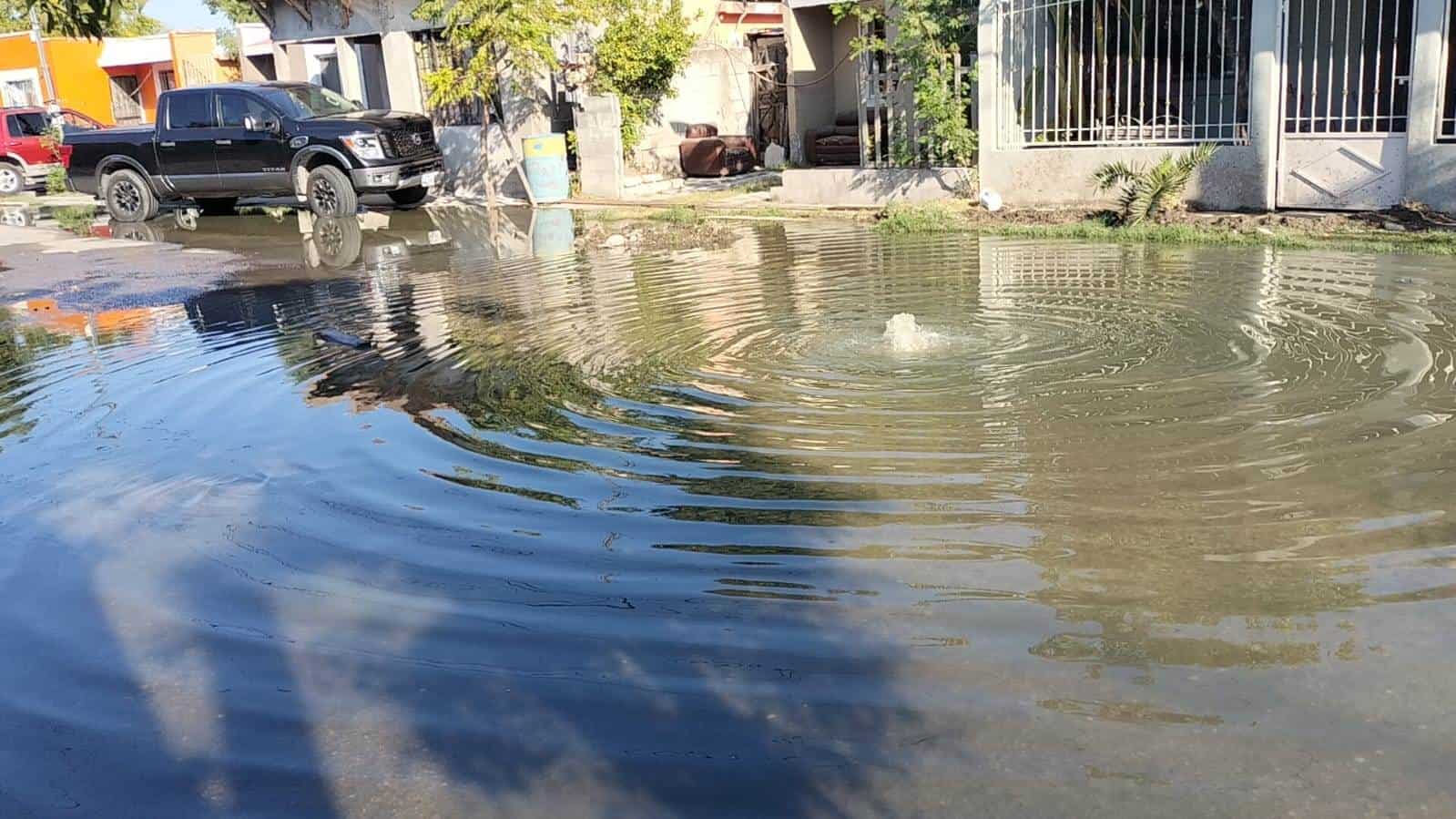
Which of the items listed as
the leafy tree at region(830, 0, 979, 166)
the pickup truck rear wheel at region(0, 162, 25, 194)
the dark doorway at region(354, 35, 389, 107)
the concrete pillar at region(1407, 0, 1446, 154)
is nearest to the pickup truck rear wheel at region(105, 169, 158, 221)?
the dark doorway at region(354, 35, 389, 107)

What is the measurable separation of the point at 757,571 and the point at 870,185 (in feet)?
44.7

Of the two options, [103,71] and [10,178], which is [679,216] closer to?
[10,178]

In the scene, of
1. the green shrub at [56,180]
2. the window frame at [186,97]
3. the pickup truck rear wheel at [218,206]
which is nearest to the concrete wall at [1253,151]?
the window frame at [186,97]

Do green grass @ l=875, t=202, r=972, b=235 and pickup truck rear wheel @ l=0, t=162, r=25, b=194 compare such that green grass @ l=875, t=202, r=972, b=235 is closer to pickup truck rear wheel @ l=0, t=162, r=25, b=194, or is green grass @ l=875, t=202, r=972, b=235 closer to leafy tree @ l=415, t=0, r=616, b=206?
leafy tree @ l=415, t=0, r=616, b=206

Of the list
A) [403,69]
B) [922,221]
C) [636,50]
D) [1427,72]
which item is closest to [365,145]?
[636,50]

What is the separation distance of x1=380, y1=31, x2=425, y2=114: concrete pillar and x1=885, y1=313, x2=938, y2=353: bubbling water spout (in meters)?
18.7

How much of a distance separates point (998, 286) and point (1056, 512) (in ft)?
18.2

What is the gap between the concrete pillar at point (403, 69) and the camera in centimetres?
2492

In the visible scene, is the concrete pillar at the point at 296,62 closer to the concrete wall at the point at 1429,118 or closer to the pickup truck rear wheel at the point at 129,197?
the pickup truck rear wheel at the point at 129,197

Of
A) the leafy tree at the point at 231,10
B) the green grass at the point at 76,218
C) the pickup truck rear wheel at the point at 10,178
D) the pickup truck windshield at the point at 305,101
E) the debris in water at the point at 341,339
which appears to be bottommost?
the debris in water at the point at 341,339

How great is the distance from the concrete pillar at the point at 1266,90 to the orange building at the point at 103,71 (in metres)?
33.8

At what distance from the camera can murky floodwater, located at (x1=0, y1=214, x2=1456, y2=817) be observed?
11.3 feet

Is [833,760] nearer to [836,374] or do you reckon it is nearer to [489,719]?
[489,719]

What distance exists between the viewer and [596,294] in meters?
11.3
